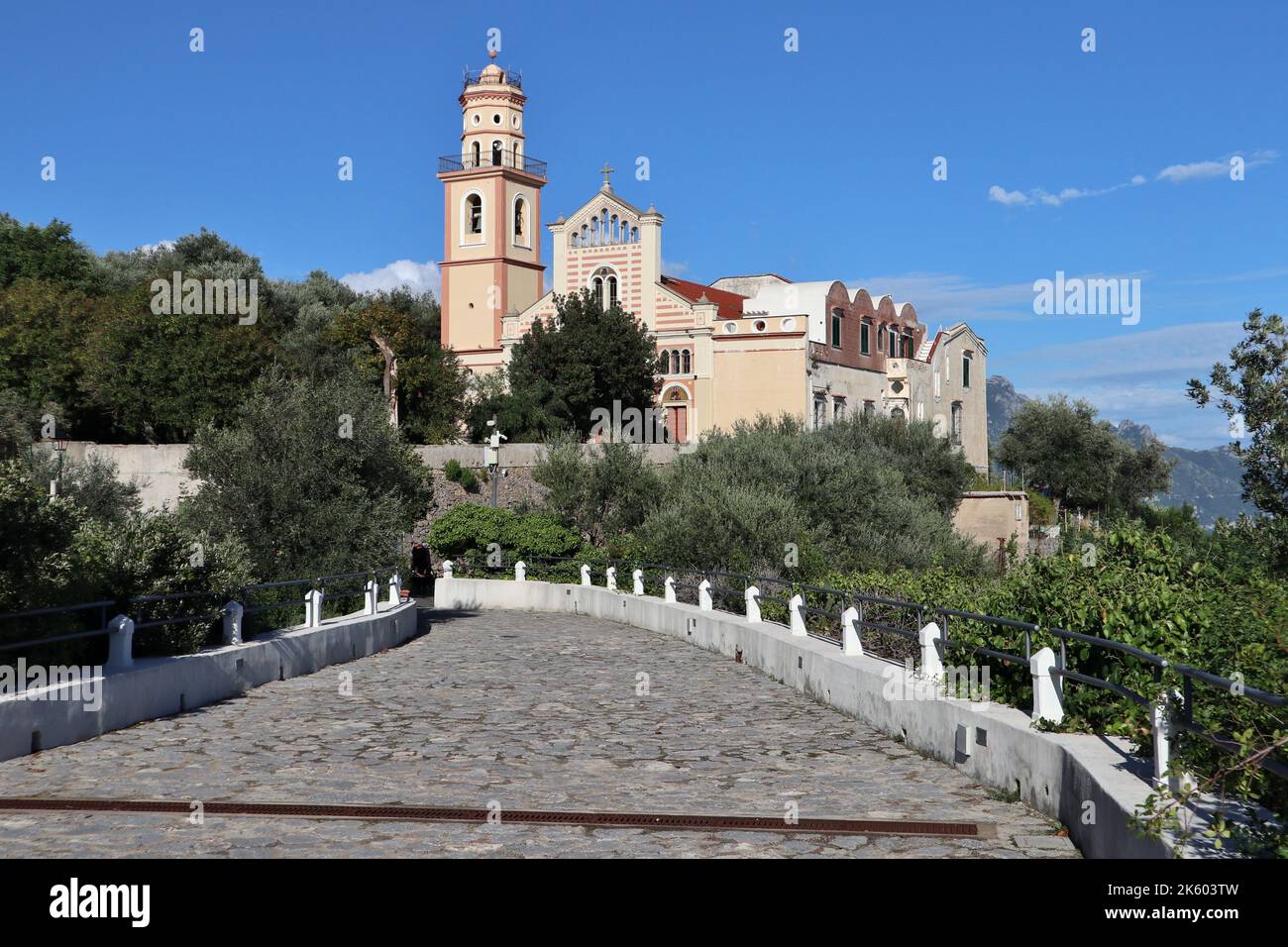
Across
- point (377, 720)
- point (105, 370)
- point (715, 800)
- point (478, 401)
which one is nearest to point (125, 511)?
point (105, 370)

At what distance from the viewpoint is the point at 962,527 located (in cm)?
5162

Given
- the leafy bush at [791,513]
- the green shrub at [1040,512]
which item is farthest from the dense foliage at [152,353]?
the green shrub at [1040,512]

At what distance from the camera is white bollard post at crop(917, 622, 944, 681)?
37.5ft

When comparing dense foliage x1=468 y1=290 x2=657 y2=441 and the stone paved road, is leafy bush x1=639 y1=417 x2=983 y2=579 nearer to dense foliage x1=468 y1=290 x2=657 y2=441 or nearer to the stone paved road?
the stone paved road

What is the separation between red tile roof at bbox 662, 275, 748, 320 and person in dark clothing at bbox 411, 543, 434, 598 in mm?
21961

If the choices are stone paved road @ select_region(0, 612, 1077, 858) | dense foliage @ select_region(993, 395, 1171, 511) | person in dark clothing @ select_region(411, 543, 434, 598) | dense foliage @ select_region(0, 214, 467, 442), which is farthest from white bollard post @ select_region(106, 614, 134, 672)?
dense foliage @ select_region(993, 395, 1171, 511)

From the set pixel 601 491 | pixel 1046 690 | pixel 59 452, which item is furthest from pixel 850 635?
pixel 59 452

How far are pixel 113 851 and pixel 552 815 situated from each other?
8.72 feet

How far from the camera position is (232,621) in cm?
1556

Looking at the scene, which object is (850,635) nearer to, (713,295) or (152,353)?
(152,353)

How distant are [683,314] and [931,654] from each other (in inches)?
1840

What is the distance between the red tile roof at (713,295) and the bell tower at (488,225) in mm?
7689

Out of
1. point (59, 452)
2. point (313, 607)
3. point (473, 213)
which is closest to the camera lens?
point (313, 607)

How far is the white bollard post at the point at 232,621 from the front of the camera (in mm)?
15477
